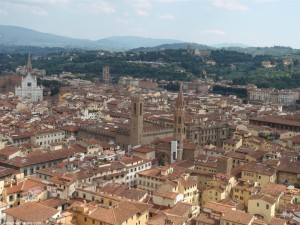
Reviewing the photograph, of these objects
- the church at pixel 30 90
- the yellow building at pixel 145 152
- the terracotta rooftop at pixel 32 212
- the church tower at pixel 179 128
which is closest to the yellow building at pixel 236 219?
the terracotta rooftop at pixel 32 212

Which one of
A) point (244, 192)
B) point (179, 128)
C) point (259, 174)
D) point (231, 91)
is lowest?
point (231, 91)

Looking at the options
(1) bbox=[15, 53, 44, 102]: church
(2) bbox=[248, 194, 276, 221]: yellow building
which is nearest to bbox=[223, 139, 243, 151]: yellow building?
Result: (2) bbox=[248, 194, 276, 221]: yellow building

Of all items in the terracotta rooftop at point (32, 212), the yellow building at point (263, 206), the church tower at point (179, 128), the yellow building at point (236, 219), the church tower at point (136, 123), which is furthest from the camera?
the church tower at point (136, 123)

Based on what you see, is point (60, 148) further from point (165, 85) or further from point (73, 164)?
point (165, 85)

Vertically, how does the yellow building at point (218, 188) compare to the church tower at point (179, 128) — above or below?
below

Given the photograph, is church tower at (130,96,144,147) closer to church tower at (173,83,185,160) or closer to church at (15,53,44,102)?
church tower at (173,83,185,160)

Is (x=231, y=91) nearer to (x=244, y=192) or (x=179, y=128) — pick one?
(x=179, y=128)

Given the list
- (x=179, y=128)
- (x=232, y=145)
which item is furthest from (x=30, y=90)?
(x=232, y=145)

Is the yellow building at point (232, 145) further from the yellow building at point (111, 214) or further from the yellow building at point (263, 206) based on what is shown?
the yellow building at point (111, 214)
